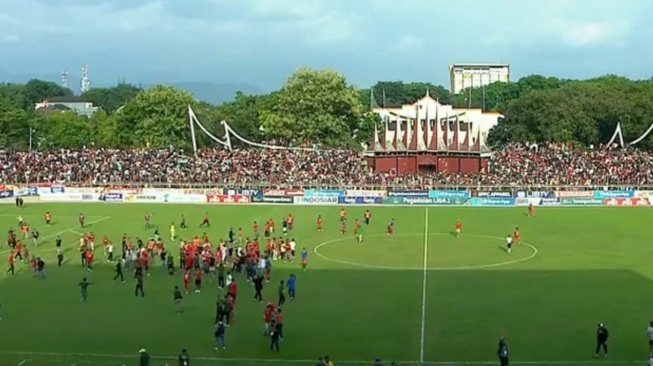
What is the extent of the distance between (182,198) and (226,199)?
13.3 ft

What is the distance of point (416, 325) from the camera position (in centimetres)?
2883

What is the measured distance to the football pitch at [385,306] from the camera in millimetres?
25891

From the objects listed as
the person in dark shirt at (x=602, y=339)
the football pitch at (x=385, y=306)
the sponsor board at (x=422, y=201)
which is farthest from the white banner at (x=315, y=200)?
the person in dark shirt at (x=602, y=339)

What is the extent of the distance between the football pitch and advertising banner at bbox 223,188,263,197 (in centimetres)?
2070

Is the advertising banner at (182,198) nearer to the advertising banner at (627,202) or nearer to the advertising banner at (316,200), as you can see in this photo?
the advertising banner at (316,200)

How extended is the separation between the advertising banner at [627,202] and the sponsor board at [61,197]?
45874mm

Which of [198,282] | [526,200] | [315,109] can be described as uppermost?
[315,109]

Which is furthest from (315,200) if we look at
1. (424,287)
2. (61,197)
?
(424,287)

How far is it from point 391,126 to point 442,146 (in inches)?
1716

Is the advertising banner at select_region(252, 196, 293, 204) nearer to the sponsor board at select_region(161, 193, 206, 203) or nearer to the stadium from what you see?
the stadium

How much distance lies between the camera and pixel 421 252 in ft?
147

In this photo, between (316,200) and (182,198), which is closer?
(316,200)

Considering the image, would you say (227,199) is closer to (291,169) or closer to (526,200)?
(291,169)

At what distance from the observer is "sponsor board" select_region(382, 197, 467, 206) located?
71.5m
